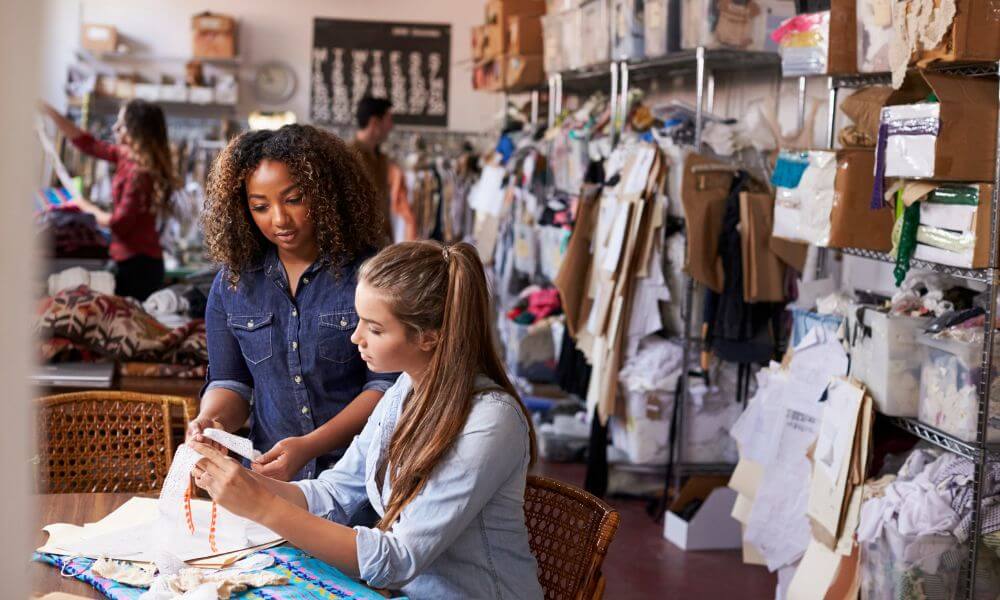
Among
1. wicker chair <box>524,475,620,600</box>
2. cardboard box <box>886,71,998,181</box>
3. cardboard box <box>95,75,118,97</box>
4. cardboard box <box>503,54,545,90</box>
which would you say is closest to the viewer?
wicker chair <box>524,475,620,600</box>

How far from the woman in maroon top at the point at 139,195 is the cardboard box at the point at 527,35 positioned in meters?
2.76

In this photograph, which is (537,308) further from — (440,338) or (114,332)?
(440,338)

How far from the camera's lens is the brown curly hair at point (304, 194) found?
230cm

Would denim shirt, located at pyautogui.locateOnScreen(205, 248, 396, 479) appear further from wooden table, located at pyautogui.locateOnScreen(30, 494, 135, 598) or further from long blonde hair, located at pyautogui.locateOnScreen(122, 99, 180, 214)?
long blonde hair, located at pyautogui.locateOnScreen(122, 99, 180, 214)

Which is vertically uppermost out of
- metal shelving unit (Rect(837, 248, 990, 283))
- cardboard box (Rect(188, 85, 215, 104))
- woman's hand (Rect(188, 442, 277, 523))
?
cardboard box (Rect(188, 85, 215, 104))

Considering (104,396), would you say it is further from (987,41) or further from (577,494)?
(987,41)

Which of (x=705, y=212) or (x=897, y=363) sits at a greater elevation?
(x=705, y=212)

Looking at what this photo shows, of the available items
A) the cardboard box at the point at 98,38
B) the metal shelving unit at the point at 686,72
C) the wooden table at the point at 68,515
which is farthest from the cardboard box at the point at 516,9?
the wooden table at the point at 68,515

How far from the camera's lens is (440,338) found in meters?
1.85

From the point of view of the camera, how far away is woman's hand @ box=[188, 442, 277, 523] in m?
1.67

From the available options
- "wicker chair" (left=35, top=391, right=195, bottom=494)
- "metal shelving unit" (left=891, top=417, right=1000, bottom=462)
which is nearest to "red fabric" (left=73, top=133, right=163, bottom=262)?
"wicker chair" (left=35, top=391, right=195, bottom=494)

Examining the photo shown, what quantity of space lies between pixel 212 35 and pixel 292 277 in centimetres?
794

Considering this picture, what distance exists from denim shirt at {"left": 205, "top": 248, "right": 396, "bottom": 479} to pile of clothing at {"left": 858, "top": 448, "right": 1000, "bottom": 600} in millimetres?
1495

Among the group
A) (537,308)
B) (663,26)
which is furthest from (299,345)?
(537,308)
